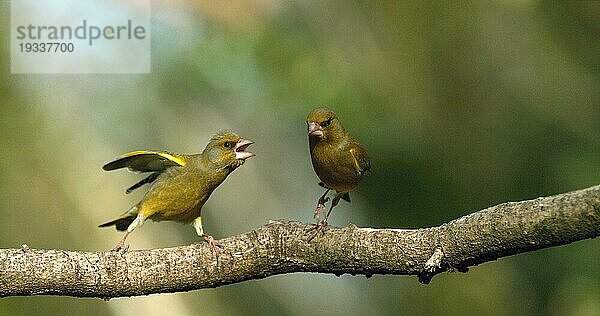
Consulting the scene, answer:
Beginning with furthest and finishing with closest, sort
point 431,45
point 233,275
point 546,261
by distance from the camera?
1. point 431,45
2. point 546,261
3. point 233,275

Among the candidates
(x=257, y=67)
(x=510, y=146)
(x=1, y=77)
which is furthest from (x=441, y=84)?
(x=1, y=77)

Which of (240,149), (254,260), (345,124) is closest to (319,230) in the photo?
(254,260)

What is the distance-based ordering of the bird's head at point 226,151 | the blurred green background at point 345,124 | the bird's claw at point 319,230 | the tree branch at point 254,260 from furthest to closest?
the blurred green background at point 345,124, the bird's head at point 226,151, the bird's claw at point 319,230, the tree branch at point 254,260

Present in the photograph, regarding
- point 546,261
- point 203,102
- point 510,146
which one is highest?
point 203,102

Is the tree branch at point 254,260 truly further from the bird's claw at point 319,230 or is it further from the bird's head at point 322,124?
the bird's head at point 322,124

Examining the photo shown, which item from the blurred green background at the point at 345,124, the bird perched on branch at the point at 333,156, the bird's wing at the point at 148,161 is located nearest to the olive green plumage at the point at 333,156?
the bird perched on branch at the point at 333,156

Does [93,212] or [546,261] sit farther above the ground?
[93,212]

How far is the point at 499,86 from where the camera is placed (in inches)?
87.4

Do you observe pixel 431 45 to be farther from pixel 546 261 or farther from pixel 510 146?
pixel 546 261

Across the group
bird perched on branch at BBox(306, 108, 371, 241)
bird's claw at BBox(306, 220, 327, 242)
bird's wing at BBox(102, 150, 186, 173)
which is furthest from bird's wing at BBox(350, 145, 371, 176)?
bird's wing at BBox(102, 150, 186, 173)

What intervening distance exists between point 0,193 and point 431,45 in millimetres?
1328

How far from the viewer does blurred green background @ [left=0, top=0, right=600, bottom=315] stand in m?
2.12

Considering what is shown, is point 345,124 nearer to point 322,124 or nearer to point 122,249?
point 322,124

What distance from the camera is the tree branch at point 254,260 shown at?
783 mm
